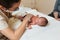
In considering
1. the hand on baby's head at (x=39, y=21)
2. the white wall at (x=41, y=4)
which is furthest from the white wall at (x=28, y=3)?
the hand on baby's head at (x=39, y=21)

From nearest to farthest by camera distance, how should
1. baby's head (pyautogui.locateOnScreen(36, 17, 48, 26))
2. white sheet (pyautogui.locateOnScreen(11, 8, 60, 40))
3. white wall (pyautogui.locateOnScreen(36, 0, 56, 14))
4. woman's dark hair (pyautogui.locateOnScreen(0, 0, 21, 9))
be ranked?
woman's dark hair (pyautogui.locateOnScreen(0, 0, 21, 9)) < white sheet (pyautogui.locateOnScreen(11, 8, 60, 40)) < baby's head (pyautogui.locateOnScreen(36, 17, 48, 26)) < white wall (pyautogui.locateOnScreen(36, 0, 56, 14))

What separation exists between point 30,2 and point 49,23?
107 cm

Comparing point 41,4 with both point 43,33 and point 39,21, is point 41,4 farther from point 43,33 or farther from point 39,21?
point 43,33

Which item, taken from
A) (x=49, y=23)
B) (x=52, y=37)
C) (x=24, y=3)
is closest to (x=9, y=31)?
(x=52, y=37)

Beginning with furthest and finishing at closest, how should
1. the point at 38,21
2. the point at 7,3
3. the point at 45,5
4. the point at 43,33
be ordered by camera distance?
the point at 45,5 → the point at 38,21 → the point at 43,33 → the point at 7,3

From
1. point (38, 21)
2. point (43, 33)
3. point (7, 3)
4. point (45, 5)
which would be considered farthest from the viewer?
point (45, 5)

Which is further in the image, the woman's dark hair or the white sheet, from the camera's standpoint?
the white sheet

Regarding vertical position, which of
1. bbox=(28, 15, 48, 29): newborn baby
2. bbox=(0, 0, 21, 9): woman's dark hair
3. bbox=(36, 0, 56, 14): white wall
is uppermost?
bbox=(0, 0, 21, 9): woman's dark hair

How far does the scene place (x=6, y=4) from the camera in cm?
125

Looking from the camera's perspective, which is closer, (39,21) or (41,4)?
(39,21)

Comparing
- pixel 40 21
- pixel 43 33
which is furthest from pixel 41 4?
pixel 43 33

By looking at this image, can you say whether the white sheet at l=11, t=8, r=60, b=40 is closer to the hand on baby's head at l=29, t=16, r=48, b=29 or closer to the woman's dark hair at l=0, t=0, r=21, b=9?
the hand on baby's head at l=29, t=16, r=48, b=29

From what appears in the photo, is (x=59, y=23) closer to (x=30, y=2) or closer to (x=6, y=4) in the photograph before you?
(x=6, y=4)

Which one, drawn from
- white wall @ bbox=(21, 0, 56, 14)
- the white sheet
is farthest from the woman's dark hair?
white wall @ bbox=(21, 0, 56, 14)
